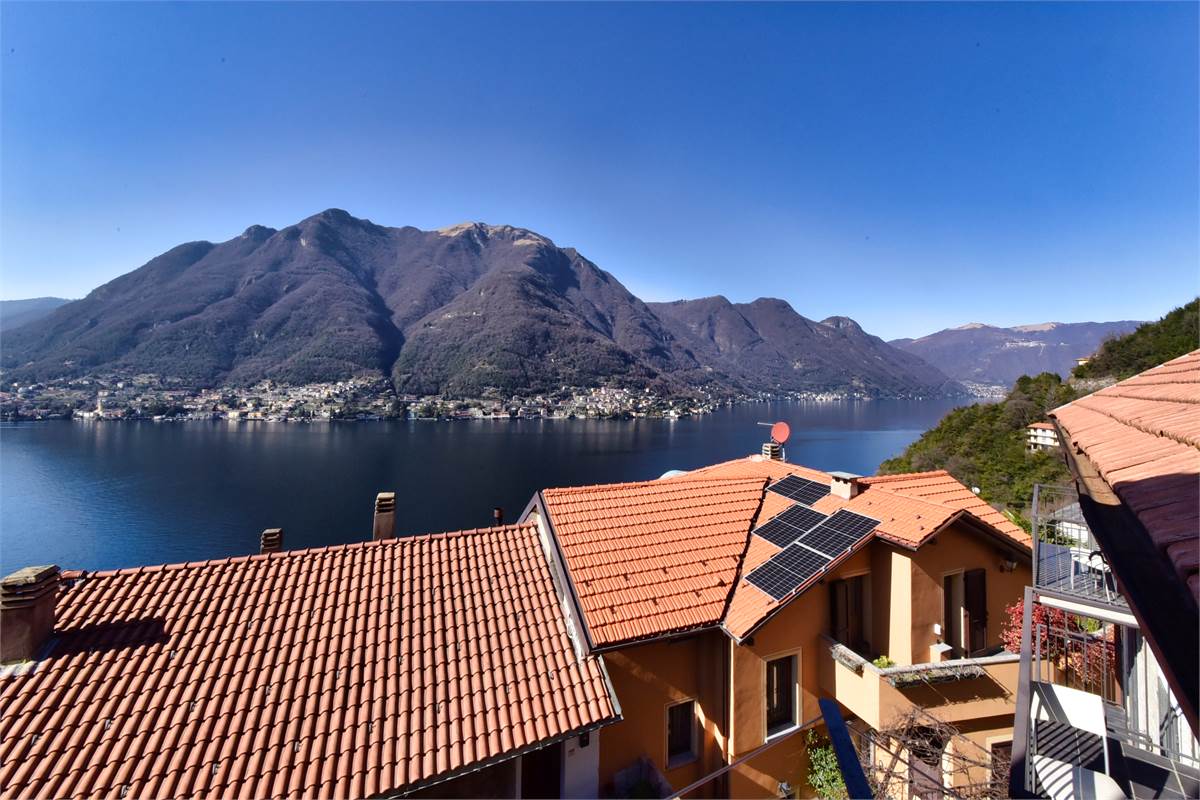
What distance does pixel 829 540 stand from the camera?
8273mm

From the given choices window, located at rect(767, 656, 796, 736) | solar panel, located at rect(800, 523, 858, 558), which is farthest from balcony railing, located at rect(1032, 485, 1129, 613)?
window, located at rect(767, 656, 796, 736)

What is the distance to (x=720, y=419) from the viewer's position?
476ft

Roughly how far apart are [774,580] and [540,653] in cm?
390

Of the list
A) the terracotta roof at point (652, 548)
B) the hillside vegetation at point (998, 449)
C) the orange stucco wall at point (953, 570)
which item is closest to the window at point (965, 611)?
the orange stucco wall at point (953, 570)

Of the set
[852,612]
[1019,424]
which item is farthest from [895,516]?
[1019,424]

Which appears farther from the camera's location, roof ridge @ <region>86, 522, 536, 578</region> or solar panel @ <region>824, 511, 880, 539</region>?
solar panel @ <region>824, 511, 880, 539</region>

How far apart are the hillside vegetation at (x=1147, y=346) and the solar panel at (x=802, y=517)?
4525 centimetres

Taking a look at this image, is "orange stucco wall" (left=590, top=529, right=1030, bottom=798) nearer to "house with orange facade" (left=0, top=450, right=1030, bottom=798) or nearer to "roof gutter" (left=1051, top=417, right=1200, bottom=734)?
"house with orange facade" (left=0, top=450, right=1030, bottom=798)

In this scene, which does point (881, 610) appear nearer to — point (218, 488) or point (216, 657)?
point (216, 657)

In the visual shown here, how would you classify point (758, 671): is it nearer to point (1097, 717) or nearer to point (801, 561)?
→ point (801, 561)

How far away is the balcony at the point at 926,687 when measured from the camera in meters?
7.06

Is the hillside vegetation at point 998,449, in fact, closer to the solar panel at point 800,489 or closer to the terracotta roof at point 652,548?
the solar panel at point 800,489

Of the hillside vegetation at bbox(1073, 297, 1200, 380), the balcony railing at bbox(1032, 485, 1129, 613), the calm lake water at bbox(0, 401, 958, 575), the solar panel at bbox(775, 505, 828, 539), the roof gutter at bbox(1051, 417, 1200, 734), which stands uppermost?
the hillside vegetation at bbox(1073, 297, 1200, 380)

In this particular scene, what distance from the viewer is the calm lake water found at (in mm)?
37094
